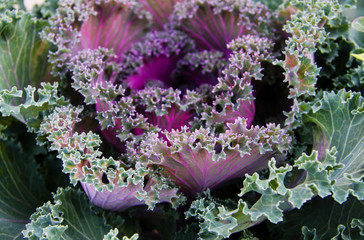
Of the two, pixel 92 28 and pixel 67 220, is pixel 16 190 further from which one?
pixel 92 28

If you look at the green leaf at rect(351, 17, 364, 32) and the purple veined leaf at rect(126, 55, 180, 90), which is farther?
the purple veined leaf at rect(126, 55, 180, 90)

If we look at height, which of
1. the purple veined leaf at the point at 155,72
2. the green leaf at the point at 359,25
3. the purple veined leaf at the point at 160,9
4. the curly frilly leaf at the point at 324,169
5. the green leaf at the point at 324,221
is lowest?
the green leaf at the point at 324,221

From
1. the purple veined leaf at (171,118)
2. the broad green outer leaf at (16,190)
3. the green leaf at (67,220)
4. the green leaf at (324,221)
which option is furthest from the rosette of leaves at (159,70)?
the broad green outer leaf at (16,190)

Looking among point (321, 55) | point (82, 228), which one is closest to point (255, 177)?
point (82, 228)

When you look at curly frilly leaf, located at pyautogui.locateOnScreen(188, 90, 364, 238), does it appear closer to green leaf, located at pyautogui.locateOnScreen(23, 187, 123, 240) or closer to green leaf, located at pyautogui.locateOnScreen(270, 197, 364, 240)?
green leaf, located at pyautogui.locateOnScreen(270, 197, 364, 240)

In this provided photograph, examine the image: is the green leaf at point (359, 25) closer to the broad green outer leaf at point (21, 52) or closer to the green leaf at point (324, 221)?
the green leaf at point (324, 221)

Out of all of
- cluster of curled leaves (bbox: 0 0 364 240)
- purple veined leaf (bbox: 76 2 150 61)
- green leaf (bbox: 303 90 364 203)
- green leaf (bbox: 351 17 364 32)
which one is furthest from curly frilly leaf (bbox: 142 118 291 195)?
purple veined leaf (bbox: 76 2 150 61)
